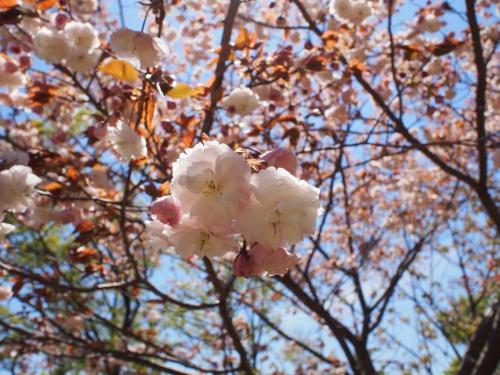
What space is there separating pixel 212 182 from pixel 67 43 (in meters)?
2.16

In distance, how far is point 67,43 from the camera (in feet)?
8.48

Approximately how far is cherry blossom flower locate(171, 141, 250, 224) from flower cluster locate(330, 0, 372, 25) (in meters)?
2.41

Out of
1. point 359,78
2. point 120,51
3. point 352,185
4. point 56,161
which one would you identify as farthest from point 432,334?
point 120,51

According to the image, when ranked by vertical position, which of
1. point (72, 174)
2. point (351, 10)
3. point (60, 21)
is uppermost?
point (351, 10)

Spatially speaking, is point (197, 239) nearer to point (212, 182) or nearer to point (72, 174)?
point (212, 182)

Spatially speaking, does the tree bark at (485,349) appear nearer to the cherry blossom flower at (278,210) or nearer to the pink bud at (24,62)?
the cherry blossom flower at (278,210)

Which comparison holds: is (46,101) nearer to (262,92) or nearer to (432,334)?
(262,92)

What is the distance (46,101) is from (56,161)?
36 centimetres

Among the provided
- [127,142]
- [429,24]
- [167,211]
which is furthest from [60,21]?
[429,24]

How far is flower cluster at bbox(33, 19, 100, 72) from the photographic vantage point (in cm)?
254

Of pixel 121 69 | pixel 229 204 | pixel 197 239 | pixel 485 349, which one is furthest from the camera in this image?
pixel 485 349

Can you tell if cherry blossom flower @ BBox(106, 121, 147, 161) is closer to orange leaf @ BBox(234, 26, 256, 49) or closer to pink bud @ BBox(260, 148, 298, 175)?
orange leaf @ BBox(234, 26, 256, 49)

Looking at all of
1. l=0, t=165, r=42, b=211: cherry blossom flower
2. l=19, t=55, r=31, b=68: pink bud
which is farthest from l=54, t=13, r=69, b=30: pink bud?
l=0, t=165, r=42, b=211: cherry blossom flower

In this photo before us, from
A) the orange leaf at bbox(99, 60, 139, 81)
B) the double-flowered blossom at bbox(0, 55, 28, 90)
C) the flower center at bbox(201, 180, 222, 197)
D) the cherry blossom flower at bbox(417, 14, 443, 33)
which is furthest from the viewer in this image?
the cherry blossom flower at bbox(417, 14, 443, 33)
